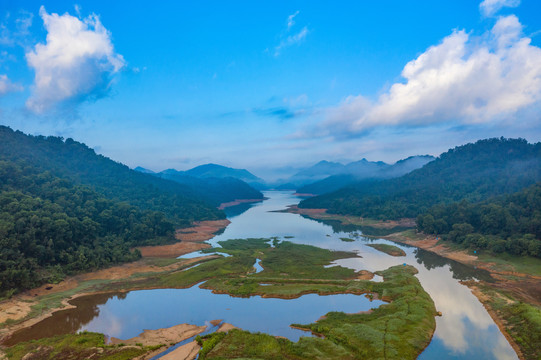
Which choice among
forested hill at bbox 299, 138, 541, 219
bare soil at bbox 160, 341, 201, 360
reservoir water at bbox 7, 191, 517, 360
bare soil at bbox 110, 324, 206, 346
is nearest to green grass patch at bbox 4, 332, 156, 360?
bare soil at bbox 110, 324, 206, 346

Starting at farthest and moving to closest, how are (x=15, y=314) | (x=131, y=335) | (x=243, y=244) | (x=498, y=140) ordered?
(x=498, y=140)
(x=243, y=244)
(x=15, y=314)
(x=131, y=335)

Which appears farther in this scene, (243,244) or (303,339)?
(243,244)

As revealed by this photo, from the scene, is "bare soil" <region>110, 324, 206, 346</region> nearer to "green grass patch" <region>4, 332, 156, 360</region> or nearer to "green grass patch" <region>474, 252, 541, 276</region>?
"green grass patch" <region>4, 332, 156, 360</region>

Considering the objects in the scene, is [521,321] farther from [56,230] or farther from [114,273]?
[56,230]

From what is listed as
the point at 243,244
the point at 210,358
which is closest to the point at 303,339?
the point at 210,358

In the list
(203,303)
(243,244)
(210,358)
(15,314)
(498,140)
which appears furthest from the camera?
(498,140)

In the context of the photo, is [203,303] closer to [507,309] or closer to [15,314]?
[15,314]

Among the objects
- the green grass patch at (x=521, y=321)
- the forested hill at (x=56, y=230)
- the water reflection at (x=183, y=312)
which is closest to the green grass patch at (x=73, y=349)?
the water reflection at (x=183, y=312)
